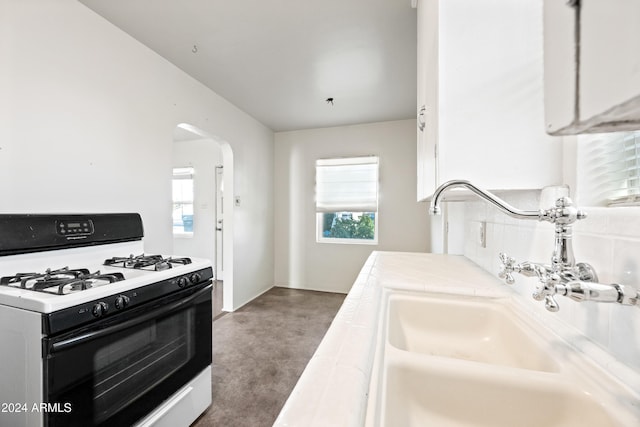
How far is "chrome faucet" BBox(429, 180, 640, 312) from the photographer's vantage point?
19.8 inches

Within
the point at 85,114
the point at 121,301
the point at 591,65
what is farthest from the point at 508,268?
the point at 85,114

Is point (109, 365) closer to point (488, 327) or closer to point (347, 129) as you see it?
point (488, 327)

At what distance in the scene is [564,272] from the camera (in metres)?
0.59

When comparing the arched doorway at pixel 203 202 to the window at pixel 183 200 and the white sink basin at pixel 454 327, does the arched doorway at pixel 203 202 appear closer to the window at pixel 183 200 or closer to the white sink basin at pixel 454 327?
the window at pixel 183 200

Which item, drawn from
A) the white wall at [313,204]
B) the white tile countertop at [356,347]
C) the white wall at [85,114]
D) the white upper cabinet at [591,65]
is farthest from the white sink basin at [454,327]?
the white wall at [313,204]

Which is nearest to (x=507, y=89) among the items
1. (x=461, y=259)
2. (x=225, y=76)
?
(x=461, y=259)

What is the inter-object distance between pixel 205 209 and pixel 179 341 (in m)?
3.47

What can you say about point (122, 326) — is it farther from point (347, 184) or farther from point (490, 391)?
point (347, 184)

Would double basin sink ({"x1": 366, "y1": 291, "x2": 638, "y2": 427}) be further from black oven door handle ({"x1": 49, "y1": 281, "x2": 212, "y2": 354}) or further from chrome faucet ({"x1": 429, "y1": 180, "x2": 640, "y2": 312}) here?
black oven door handle ({"x1": 49, "y1": 281, "x2": 212, "y2": 354})

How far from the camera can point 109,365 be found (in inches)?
42.9

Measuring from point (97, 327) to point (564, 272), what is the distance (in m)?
1.46

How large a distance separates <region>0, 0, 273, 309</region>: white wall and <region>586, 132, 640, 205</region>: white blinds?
7.51 ft

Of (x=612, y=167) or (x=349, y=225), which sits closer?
(x=612, y=167)

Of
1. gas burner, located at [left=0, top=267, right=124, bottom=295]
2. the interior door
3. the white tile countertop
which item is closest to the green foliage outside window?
the interior door
